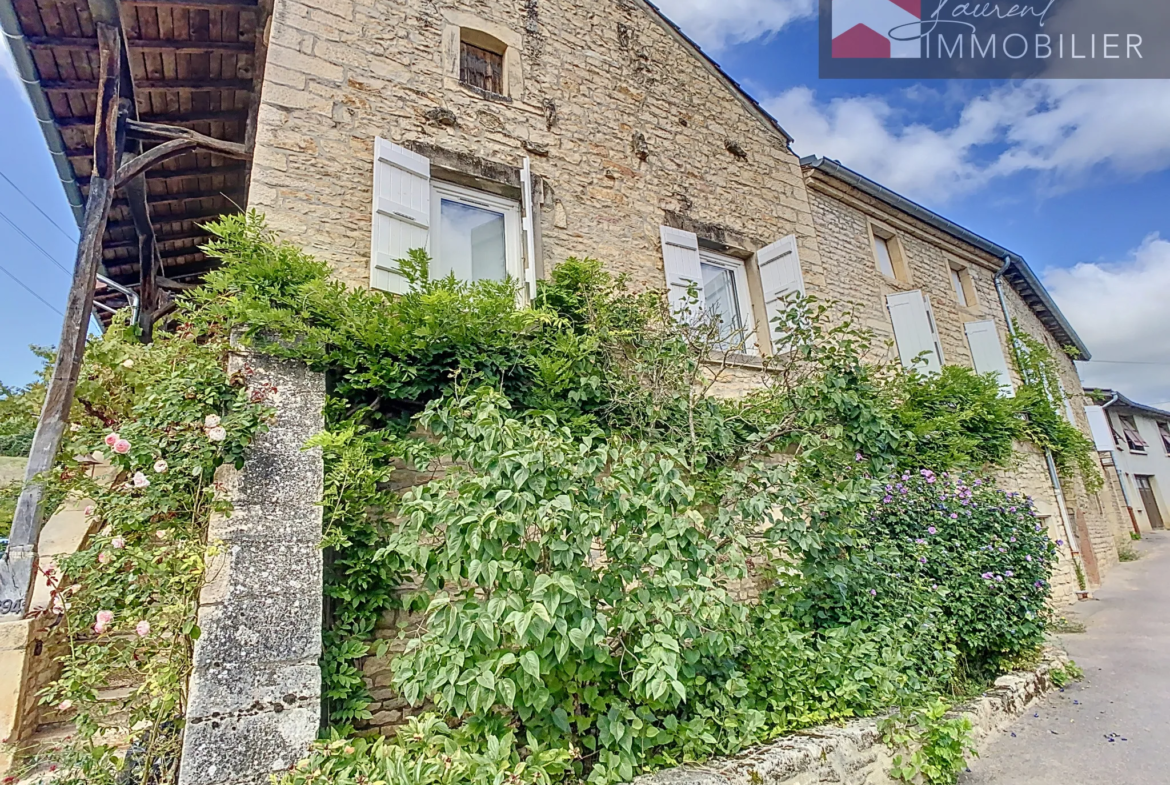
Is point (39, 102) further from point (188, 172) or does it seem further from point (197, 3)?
point (197, 3)

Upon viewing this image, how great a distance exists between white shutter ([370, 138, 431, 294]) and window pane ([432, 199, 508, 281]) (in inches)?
10.8

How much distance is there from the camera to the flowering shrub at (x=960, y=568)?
3.98 m

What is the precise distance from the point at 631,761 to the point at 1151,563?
14676 mm

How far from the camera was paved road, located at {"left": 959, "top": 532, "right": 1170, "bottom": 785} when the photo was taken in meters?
2.98

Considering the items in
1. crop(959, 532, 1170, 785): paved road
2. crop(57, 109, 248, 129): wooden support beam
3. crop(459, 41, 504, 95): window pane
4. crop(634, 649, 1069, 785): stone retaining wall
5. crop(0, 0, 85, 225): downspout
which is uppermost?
crop(459, 41, 504, 95): window pane

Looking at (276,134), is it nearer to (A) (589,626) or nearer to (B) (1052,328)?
(A) (589,626)

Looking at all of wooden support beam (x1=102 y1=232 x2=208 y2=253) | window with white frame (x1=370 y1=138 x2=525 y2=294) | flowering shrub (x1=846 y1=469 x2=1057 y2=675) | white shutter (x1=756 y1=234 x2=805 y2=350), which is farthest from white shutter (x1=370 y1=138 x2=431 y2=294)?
wooden support beam (x1=102 y1=232 x2=208 y2=253)

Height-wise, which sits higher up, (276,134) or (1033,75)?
(1033,75)

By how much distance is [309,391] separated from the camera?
10.1ft

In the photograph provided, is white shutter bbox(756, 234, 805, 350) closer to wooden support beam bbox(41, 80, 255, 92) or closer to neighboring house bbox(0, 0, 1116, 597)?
neighboring house bbox(0, 0, 1116, 597)

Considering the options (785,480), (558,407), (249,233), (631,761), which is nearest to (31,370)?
(249,233)

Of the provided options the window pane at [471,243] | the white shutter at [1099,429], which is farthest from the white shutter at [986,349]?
the window pane at [471,243]

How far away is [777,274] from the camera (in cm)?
612

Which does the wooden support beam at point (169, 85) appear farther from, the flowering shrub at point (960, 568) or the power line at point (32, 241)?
the power line at point (32, 241)
